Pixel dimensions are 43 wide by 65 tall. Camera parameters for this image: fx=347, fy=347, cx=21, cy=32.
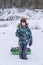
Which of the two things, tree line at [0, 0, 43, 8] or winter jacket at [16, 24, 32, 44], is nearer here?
winter jacket at [16, 24, 32, 44]

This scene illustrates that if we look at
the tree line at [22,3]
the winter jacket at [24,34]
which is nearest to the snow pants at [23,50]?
the winter jacket at [24,34]

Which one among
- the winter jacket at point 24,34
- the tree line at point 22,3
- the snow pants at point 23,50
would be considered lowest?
the tree line at point 22,3

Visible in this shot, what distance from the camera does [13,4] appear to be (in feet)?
111

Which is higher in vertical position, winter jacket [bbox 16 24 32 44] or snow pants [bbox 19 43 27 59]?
winter jacket [bbox 16 24 32 44]

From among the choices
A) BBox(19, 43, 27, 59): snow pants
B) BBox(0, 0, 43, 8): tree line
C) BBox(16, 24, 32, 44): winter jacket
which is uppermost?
BBox(16, 24, 32, 44): winter jacket

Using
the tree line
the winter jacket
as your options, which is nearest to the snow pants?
the winter jacket

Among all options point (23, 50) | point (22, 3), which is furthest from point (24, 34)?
point (22, 3)

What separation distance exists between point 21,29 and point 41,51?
1.56 meters

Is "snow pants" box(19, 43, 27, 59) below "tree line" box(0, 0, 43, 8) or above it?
above

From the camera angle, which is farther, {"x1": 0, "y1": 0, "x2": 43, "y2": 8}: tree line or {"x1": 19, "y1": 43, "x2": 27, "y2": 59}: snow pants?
{"x1": 0, "y1": 0, "x2": 43, "y2": 8}: tree line

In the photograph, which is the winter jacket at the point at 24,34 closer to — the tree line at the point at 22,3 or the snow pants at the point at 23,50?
the snow pants at the point at 23,50

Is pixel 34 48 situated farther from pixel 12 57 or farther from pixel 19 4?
pixel 19 4

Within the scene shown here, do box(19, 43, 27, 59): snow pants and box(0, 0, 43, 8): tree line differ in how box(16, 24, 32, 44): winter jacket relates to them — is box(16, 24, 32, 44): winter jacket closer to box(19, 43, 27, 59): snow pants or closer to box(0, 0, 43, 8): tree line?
box(19, 43, 27, 59): snow pants

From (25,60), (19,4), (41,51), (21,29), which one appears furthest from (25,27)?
(19,4)
